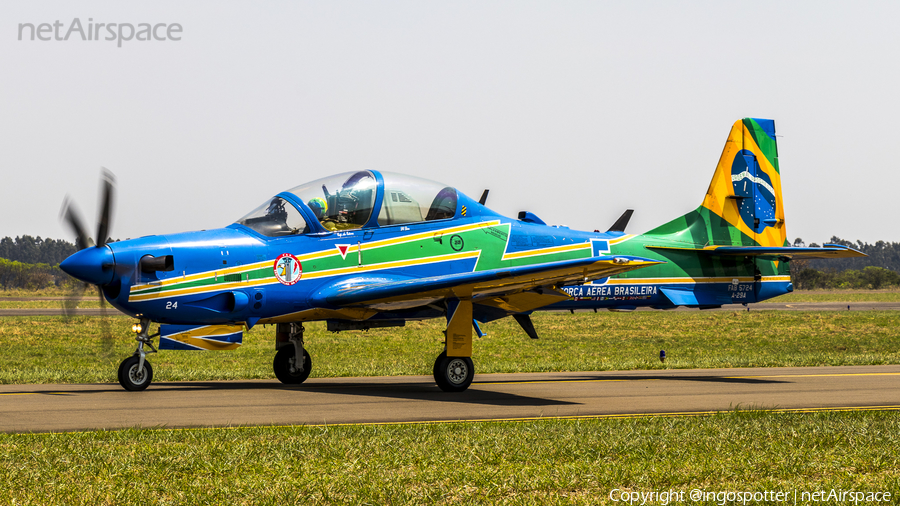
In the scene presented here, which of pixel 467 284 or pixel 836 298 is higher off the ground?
pixel 467 284

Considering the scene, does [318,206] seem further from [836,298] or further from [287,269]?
[836,298]

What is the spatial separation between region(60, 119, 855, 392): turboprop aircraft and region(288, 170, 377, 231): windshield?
0.05 feet

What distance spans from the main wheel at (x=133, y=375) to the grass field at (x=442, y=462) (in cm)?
454

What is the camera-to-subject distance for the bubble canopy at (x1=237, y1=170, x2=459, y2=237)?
1370 centimetres

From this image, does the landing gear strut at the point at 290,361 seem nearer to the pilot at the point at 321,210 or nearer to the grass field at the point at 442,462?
the pilot at the point at 321,210

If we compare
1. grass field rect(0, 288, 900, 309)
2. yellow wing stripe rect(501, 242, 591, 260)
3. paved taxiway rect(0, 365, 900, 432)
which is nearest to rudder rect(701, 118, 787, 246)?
paved taxiway rect(0, 365, 900, 432)

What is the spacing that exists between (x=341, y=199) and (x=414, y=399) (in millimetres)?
3519

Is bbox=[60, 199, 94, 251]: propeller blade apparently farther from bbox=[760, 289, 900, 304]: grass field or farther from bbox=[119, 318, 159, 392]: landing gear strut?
bbox=[760, 289, 900, 304]: grass field

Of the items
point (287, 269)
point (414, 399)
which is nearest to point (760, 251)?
point (414, 399)

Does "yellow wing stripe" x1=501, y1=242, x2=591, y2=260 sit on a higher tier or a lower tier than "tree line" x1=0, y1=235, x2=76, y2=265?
lower

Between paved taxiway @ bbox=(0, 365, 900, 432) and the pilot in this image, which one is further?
the pilot

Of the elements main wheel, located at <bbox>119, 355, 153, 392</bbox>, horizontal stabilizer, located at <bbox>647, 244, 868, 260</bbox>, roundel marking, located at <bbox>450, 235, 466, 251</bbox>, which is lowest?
main wheel, located at <bbox>119, 355, 153, 392</bbox>

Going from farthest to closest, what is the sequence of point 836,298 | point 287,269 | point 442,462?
point 836,298 < point 287,269 < point 442,462

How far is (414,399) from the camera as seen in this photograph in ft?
41.5
